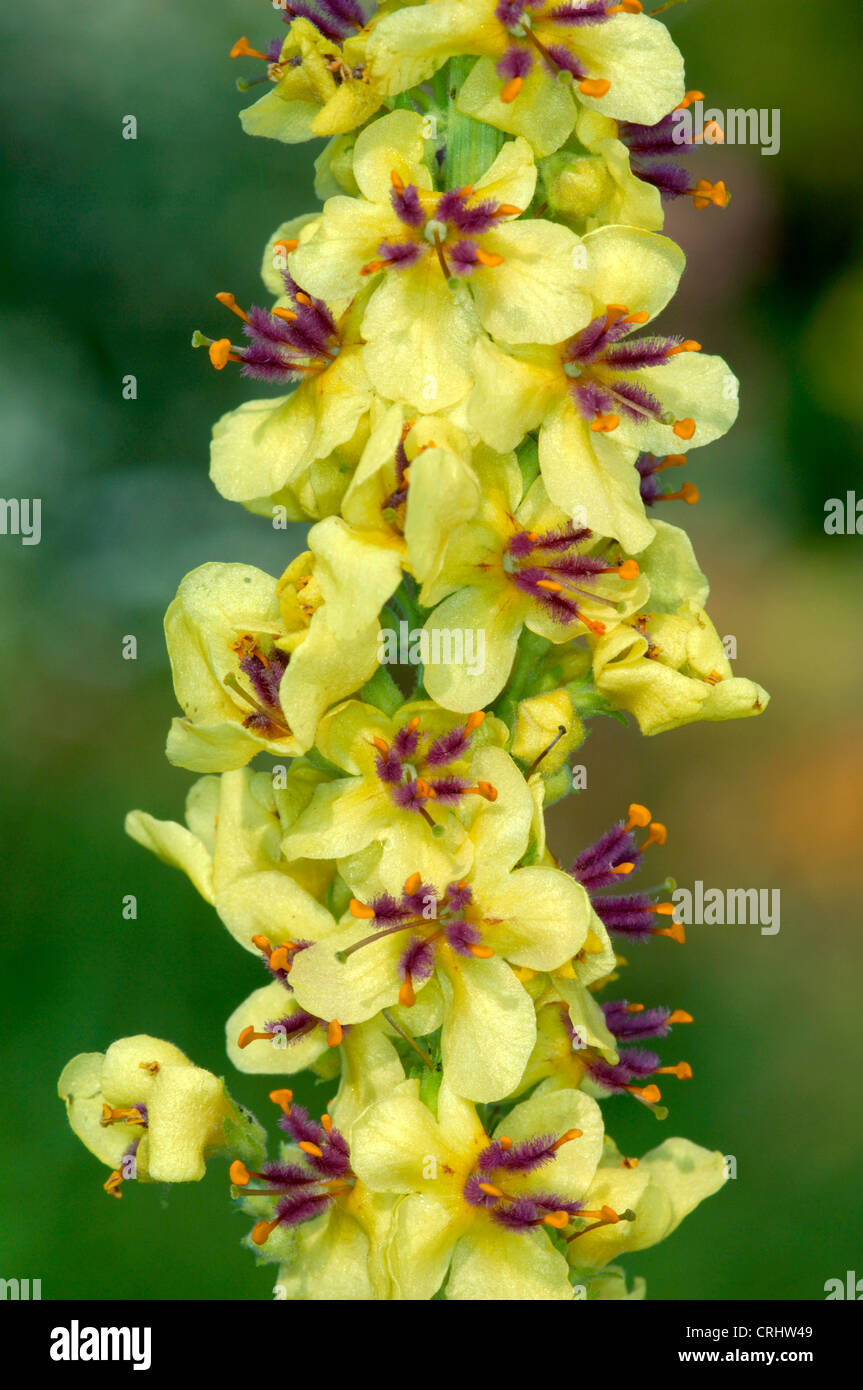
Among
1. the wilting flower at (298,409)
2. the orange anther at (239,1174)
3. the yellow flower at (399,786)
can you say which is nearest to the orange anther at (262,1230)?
the orange anther at (239,1174)

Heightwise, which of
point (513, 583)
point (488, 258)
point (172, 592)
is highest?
point (172, 592)

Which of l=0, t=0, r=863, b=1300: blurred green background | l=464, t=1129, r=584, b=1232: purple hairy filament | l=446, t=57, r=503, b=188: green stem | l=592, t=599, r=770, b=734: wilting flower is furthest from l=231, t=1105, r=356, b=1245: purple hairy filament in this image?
l=0, t=0, r=863, b=1300: blurred green background

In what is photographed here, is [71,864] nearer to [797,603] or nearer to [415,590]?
[415,590]

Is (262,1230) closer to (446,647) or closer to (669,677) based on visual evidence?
(446,647)

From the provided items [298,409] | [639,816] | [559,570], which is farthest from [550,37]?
[639,816]

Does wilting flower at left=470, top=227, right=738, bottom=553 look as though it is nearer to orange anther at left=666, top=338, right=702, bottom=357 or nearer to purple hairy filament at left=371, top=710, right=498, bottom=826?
orange anther at left=666, top=338, right=702, bottom=357

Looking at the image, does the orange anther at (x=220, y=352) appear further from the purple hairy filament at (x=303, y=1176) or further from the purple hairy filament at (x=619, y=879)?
the purple hairy filament at (x=303, y=1176)
